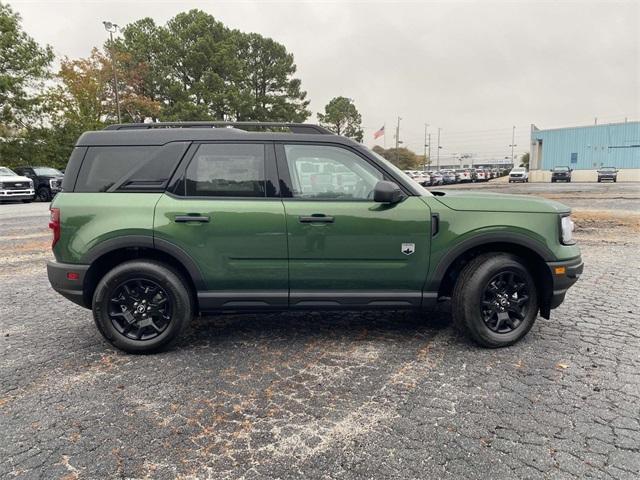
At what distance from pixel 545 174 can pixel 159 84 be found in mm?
44185

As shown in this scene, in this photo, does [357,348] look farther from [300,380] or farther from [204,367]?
[204,367]

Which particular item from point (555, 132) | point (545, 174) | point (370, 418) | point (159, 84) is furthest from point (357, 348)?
point (555, 132)

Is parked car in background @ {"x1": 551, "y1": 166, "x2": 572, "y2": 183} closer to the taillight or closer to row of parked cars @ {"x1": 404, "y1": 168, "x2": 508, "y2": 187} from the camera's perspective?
row of parked cars @ {"x1": 404, "y1": 168, "x2": 508, "y2": 187}

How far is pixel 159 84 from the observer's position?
41375 millimetres

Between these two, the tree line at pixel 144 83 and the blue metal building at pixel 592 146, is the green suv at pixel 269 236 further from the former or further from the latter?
the blue metal building at pixel 592 146

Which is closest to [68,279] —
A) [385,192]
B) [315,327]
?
[315,327]

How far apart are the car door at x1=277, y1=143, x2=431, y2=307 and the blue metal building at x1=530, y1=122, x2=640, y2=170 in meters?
60.8

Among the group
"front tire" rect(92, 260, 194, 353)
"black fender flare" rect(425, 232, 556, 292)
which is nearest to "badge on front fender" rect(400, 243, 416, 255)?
"black fender flare" rect(425, 232, 556, 292)

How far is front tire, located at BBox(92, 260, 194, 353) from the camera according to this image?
3600 millimetres

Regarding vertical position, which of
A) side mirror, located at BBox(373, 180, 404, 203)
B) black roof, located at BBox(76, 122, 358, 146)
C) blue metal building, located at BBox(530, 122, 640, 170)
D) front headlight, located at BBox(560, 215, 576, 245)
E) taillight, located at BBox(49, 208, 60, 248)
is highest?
blue metal building, located at BBox(530, 122, 640, 170)

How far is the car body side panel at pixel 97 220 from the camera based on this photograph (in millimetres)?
3561

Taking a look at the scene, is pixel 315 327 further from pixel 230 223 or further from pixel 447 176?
pixel 447 176

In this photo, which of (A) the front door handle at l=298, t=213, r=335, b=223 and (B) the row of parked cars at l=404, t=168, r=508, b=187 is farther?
(B) the row of parked cars at l=404, t=168, r=508, b=187

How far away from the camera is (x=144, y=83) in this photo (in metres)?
41.6
